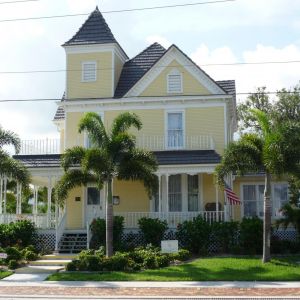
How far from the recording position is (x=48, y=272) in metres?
20.5

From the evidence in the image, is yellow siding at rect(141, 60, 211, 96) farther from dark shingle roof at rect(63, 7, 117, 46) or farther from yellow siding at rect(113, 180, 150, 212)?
yellow siding at rect(113, 180, 150, 212)

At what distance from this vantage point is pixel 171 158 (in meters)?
27.2

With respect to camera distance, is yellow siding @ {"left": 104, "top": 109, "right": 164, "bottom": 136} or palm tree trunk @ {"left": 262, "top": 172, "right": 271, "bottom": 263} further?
yellow siding @ {"left": 104, "top": 109, "right": 164, "bottom": 136}

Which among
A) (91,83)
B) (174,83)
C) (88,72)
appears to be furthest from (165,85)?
(88,72)

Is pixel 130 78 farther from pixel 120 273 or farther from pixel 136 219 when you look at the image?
pixel 120 273

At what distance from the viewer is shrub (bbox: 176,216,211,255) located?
2453 cm

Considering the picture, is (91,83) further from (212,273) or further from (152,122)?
(212,273)

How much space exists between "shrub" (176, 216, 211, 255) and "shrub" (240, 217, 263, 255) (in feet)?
5.16

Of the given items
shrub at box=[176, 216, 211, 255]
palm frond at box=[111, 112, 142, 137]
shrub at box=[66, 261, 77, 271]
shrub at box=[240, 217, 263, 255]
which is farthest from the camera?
shrub at box=[176, 216, 211, 255]

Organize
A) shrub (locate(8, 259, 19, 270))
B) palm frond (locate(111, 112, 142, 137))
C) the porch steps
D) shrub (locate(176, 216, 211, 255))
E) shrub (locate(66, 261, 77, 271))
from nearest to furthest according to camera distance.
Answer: shrub (locate(66, 261, 77, 271)), shrub (locate(8, 259, 19, 270)), palm frond (locate(111, 112, 142, 137)), shrub (locate(176, 216, 211, 255)), the porch steps

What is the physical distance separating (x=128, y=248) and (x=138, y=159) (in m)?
4.28

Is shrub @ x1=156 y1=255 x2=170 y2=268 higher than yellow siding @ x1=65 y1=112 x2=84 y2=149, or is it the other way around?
yellow siding @ x1=65 y1=112 x2=84 y2=149

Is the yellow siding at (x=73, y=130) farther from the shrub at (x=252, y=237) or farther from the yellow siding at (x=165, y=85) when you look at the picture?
the shrub at (x=252, y=237)

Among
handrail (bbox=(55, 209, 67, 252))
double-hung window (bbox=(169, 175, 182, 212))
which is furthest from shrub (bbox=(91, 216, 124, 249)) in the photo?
double-hung window (bbox=(169, 175, 182, 212))
